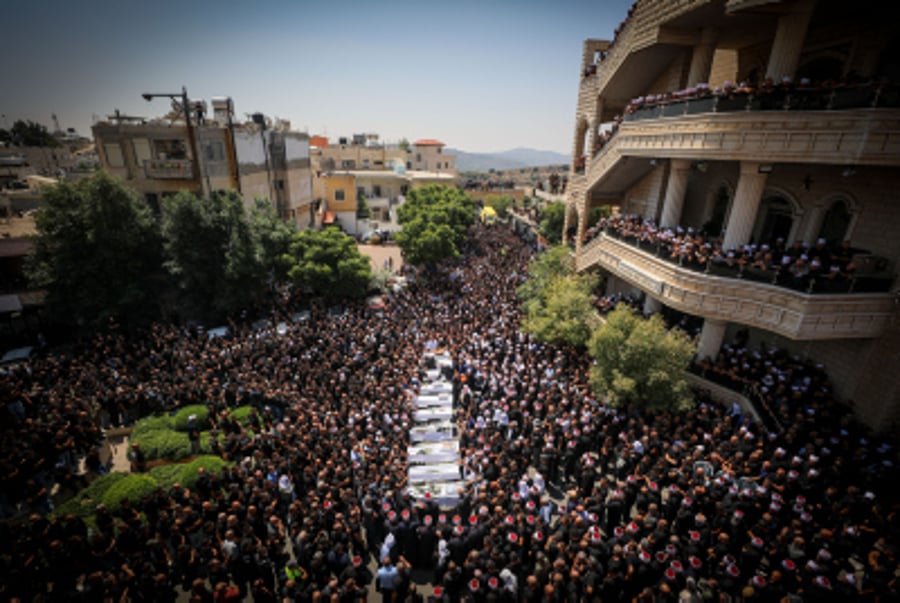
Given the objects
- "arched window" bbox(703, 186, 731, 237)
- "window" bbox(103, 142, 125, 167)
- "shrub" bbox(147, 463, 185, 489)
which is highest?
"window" bbox(103, 142, 125, 167)

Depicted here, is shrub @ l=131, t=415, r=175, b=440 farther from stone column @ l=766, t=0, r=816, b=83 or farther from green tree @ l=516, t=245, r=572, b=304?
stone column @ l=766, t=0, r=816, b=83

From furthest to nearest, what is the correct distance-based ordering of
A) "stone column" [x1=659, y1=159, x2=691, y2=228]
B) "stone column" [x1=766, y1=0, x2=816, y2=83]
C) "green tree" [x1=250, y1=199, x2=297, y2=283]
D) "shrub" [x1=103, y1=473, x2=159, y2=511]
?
"green tree" [x1=250, y1=199, x2=297, y2=283], "stone column" [x1=659, y1=159, x2=691, y2=228], "stone column" [x1=766, y1=0, x2=816, y2=83], "shrub" [x1=103, y1=473, x2=159, y2=511]

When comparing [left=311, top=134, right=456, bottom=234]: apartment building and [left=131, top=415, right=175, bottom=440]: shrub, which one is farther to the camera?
[left=311, top=134, right=456, bottom=234]: apartment building

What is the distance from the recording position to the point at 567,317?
16.5 m

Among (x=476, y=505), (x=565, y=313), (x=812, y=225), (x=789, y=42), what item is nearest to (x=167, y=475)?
(x=476, y=505)

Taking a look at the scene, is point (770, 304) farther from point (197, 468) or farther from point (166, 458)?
point (166, 458)

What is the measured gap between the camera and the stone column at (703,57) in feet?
48.7

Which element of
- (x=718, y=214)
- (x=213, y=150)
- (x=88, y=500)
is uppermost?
(x=213, y=150)

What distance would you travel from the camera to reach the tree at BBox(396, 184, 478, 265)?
91.3 feet

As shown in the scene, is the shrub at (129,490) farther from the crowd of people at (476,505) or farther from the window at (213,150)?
the window at (213,150)

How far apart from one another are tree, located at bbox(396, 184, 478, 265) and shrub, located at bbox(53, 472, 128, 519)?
20097mm

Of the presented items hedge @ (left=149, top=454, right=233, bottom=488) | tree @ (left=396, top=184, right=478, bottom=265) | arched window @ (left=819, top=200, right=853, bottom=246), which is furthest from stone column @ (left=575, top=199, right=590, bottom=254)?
hedge @ (left=149, top=454, right=233, bottom=488)

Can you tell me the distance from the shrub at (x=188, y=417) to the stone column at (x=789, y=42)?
20.2m

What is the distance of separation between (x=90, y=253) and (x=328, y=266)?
1142cm
